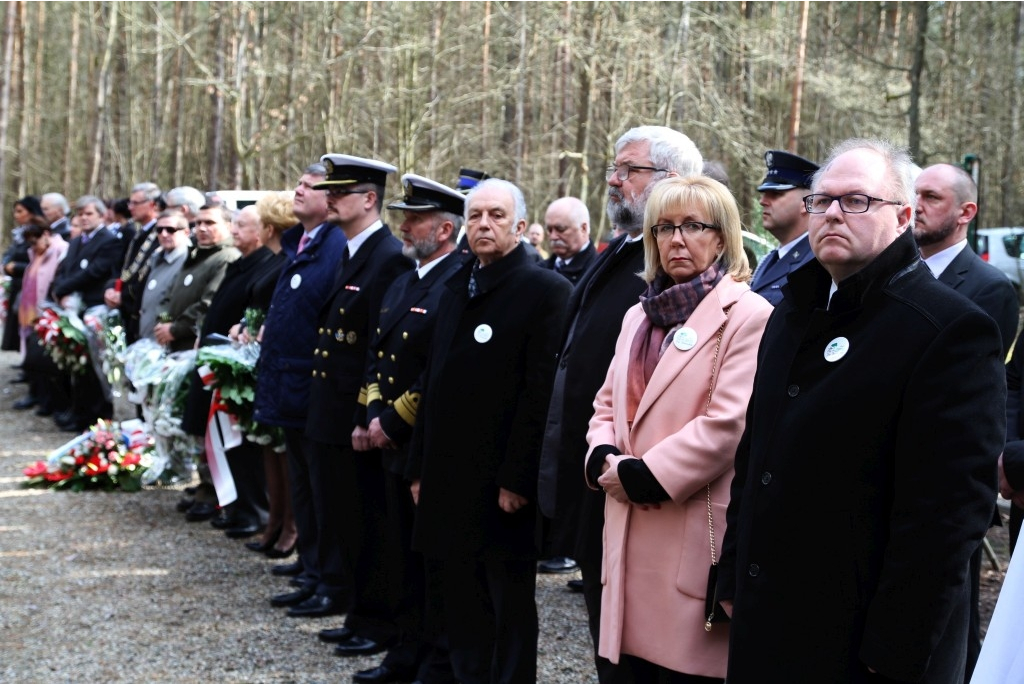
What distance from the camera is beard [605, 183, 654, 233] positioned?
4.00 meters

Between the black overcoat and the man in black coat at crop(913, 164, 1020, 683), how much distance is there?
6.33ft

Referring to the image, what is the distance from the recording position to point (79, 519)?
27.8 feet

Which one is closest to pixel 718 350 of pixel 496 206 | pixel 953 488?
pixel 953 488

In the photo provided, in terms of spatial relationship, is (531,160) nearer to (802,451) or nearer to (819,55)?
(819,55)

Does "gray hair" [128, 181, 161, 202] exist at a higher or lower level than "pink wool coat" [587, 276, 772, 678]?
higher

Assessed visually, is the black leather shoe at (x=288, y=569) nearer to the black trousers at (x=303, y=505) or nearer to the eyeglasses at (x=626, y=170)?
the black trousers at (x=303, y=505)

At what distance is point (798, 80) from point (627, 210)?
66.7 ft

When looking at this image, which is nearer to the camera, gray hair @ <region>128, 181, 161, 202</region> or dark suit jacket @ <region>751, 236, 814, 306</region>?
dark suit jacket @ <region>751, 236, 814, 306</region>

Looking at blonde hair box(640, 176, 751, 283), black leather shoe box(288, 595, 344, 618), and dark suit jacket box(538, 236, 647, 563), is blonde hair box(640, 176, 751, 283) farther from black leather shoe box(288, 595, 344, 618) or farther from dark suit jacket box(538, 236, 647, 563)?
black leather shoe box(288, 595, 344, 618)

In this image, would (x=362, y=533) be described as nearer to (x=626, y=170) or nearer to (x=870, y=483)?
(x=626, y=170)

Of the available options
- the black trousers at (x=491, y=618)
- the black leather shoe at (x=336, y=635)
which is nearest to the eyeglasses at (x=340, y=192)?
the black trousers at (x=491, y=618)

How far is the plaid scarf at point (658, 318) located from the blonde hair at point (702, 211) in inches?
1.8

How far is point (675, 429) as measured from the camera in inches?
135

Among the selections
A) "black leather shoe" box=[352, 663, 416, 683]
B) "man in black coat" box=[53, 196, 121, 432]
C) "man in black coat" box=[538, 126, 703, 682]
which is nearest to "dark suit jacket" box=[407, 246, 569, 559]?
"man in black coat" box=[538, 126, 703, 682]
